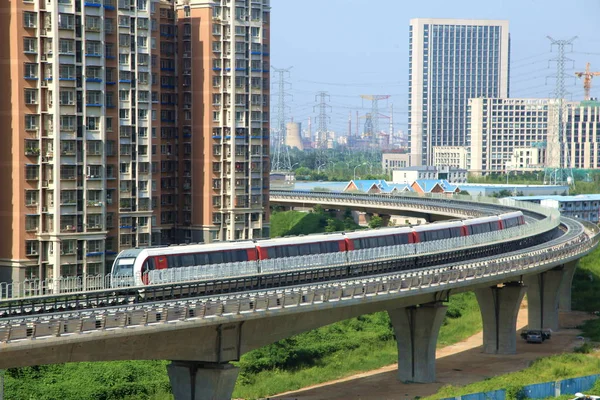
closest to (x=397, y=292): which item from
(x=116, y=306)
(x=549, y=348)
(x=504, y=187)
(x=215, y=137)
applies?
(x=116, y=306)

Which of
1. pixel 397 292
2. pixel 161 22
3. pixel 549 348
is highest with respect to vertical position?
pixel 161 22

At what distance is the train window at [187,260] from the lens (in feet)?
191

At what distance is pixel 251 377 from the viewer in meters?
67.6

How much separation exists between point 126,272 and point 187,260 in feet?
11.9

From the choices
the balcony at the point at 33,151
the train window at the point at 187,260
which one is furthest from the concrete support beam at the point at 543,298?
the balcony at the point at 33,151

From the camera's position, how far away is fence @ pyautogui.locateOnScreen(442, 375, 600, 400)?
5444cm

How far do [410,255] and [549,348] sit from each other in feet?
55.9

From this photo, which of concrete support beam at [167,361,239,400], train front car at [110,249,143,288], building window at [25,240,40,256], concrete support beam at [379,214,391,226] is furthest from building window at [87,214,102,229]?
concrete support beam at [379,214,391,226]

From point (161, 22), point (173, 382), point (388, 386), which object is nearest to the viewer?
point (173, 382)

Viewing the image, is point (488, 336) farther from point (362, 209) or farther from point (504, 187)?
point (504, 187)

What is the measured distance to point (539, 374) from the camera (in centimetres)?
6625

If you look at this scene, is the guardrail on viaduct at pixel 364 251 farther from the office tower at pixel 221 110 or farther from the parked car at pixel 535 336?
the office tower at pixel 221 110

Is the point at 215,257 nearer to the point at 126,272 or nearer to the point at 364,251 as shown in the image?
the point at 126,272

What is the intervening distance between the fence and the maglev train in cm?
1533
